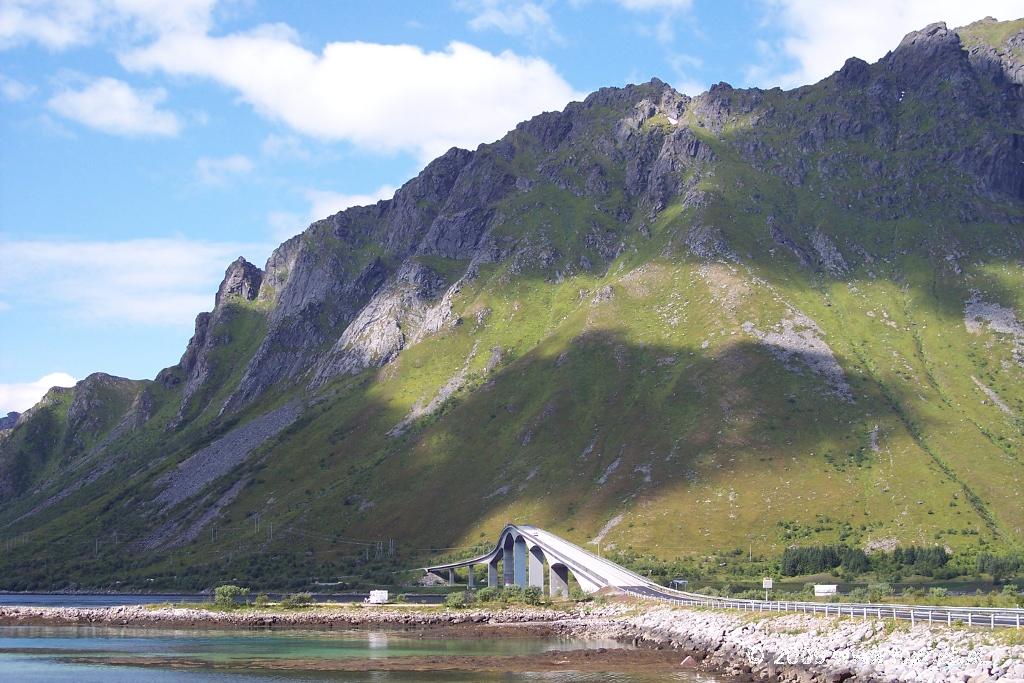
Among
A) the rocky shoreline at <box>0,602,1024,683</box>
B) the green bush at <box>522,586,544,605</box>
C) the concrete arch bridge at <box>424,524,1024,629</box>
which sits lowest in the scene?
the rocky shoreline at <box>0,602,1024,683</box>

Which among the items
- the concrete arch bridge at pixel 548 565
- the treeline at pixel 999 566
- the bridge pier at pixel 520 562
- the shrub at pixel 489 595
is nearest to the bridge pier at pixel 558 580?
the concrete arch bridge at pixel 548 565

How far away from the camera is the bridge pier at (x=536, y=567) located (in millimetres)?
152500

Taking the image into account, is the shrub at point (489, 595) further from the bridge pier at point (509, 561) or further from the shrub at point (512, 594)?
the bridge pier at point (509, 561)

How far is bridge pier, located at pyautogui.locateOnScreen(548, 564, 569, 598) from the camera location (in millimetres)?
146000

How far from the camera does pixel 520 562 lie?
554 ft

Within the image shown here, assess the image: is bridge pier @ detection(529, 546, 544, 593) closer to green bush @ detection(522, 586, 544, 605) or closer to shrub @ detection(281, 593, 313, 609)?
green bush @ detection(522, 586, 544, 605)

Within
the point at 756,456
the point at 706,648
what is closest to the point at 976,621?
the point at 706,648

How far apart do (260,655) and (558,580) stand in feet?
181

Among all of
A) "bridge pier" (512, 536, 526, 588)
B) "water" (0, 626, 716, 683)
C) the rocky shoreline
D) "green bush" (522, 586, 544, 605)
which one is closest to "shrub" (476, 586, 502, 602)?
"green bush" (522, 586, 544, 605)

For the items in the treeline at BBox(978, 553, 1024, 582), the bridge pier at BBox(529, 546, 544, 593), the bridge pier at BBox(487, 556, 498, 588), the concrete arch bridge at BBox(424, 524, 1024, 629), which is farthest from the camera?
the bridge pier at BBox(487, 556, 498, 588)

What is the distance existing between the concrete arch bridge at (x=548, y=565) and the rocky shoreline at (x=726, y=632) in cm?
919

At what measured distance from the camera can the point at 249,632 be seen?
129m

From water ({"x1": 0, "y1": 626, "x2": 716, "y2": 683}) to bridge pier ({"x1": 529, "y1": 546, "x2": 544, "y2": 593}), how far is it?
32.1 meters

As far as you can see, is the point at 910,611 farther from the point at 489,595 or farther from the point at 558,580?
the point at 489,595
